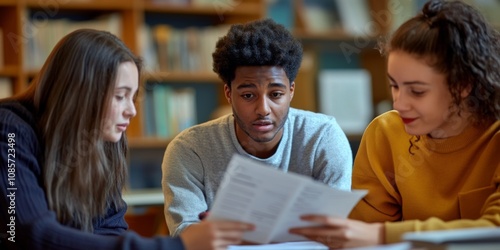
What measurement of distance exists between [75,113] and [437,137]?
75cm

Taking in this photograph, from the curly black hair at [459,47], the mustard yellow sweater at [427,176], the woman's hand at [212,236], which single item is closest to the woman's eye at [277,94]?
the mustard yellow sweater at [427,176]

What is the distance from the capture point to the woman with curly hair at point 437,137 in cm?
140

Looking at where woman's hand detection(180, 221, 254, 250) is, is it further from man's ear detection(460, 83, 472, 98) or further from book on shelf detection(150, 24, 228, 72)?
book on shelf detection(150, 24, 228, 72)

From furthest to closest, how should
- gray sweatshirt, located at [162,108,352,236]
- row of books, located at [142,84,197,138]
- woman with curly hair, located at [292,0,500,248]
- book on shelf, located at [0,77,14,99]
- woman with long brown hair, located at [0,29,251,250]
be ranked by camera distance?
row of books, located at [142,84,197,138] < book on shelf, located at [0,77,14,99] < gray sweatshirt, located at [162,108,352,236] < woman with curly hair, located at [292,0,500,248] < woman with long brown hair, located at [0,29,251,250]

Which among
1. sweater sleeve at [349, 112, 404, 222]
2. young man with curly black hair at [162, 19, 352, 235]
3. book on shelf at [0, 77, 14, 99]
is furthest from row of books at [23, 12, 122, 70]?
sweater sleeve at [349, 112, 404, 222]

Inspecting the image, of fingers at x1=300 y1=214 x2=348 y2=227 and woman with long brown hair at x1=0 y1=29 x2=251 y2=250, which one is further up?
woman with long brown hair at x1=0 y1=29 x2=251 y2=250

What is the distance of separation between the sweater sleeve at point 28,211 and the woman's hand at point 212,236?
0.02 m

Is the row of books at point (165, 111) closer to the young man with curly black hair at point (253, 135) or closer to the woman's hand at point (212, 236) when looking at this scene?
the young man with curly black hair at point (253, 135)

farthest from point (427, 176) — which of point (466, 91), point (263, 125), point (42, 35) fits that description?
point (42, 35)

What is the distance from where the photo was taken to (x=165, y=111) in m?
3.61

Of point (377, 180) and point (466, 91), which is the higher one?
point (466, 91)

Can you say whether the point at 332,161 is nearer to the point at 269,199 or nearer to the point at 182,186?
the point at 182,186

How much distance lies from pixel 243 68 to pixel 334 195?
65 cm

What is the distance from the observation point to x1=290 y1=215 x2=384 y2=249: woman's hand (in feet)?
4.32
